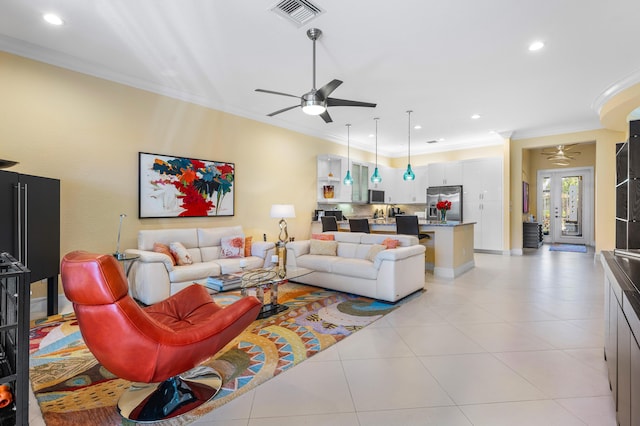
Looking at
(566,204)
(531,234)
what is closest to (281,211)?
(531,234)

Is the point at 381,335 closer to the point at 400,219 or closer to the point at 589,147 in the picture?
the point at 400,219

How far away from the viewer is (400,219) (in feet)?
18.8

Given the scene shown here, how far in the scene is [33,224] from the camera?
3236 millimetres

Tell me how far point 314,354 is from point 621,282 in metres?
2.04

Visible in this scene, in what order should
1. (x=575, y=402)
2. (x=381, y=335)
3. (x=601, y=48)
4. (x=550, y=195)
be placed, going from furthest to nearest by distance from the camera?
(x=550, y=195), (x=601, y=48), (x=381, y=335), (x=575, y=402)

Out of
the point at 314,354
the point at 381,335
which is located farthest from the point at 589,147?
the point at 314,354

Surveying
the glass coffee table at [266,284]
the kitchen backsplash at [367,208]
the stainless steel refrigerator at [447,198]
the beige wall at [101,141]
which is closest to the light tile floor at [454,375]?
the glass coffee table at [266,284]

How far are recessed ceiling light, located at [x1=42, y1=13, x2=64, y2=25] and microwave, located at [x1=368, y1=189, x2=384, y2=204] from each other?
717 cm

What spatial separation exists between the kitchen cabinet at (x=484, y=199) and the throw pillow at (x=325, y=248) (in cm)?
522

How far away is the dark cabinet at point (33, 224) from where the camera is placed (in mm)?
2969

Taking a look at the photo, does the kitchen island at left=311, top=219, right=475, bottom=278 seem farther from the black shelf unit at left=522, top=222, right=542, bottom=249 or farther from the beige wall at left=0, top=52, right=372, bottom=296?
the black shelf unit at left=522, top=222, right=542, bottom=249

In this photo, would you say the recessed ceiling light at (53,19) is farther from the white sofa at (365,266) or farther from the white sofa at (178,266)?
the white sofa at (365,266)

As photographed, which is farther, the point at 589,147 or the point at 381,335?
the point at 589,147

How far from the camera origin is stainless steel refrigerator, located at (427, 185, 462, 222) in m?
8.74
